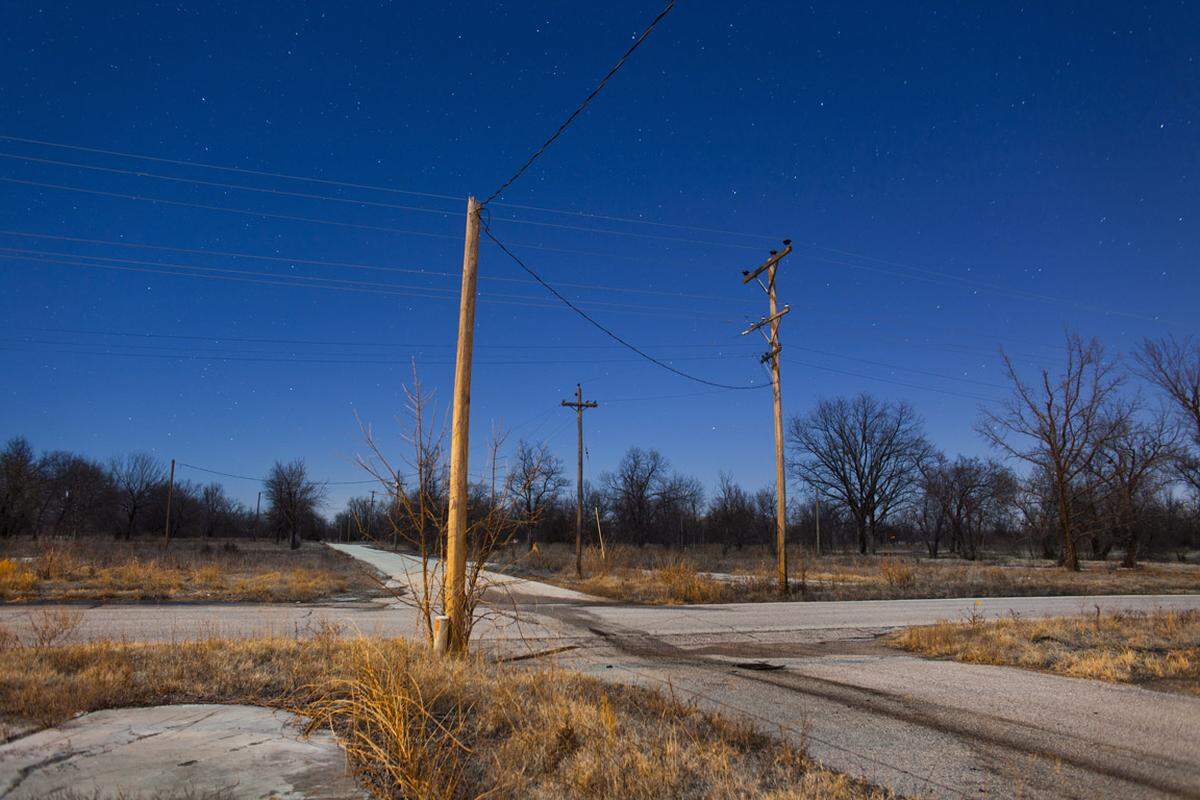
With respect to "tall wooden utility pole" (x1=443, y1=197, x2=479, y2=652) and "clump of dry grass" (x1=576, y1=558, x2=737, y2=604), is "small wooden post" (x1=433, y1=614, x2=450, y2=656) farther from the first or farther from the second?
"clump of dry grass" (x1=576, y1=558, x2=737, y2=604)

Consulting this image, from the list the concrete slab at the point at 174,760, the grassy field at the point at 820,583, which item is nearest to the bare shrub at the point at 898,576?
the grassy field at the point at 820,583

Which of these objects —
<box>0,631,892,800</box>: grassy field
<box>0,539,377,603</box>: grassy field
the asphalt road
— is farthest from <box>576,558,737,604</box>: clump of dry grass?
<box>0,631,892,800</box>: grassy field

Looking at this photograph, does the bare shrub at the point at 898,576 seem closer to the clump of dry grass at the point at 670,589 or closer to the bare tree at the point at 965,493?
the clump of dry grass at the point at 670,589

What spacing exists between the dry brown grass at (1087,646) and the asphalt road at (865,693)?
0.54 metres

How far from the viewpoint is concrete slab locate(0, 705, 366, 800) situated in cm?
351

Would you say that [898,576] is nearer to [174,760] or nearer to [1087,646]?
[1087,646]

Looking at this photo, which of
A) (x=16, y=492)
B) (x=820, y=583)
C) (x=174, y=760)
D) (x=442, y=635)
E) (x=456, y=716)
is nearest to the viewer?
(x=174, y=760)

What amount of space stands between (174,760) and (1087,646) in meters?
11.0

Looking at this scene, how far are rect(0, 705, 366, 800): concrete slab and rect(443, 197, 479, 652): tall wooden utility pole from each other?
2.11 meters

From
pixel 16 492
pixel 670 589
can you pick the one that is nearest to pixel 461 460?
pixel 670 589

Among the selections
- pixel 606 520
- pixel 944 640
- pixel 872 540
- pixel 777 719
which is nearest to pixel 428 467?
pixel 777 719

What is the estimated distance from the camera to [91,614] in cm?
1202

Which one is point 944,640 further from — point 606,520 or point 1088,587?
point 606,520

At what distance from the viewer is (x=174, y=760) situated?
13.0 feet
